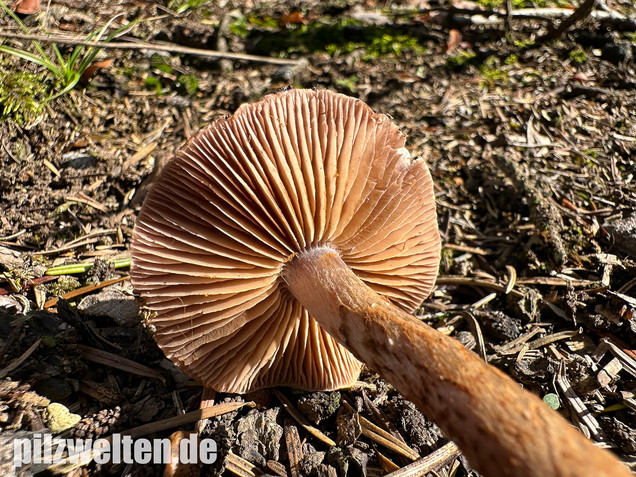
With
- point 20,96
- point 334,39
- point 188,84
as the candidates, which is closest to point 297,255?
point 20,96

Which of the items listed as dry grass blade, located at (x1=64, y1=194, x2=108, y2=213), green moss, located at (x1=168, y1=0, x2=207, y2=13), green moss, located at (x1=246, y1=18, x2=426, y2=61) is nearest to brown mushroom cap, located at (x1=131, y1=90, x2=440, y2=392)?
dry grass blade, located at (x1=64, y1=194, x2=108, y2=213)

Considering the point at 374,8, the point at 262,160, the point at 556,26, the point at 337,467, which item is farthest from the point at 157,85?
the point at 556,26

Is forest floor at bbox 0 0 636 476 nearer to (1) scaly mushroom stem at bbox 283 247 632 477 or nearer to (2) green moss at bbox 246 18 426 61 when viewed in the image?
(2) green moss at bbox 246 18 426 61

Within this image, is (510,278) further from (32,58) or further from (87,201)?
(32,58)

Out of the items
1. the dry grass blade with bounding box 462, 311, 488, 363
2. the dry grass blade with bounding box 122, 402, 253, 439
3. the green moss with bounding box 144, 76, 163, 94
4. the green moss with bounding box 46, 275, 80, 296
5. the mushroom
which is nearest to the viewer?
the mushroom

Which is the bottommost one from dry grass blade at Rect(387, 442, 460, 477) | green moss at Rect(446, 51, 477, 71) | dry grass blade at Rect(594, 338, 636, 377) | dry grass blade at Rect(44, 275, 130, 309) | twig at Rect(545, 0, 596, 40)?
dry grass blade at Rect(387, 442, 460, 477)

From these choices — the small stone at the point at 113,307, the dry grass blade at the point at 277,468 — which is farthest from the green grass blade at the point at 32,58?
the dry grass blade at the point at 277,468
